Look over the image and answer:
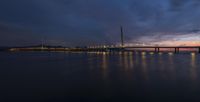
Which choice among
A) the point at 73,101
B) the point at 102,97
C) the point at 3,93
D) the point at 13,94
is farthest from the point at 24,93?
the point at 102,97

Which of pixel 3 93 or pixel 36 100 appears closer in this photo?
pixel 36 100

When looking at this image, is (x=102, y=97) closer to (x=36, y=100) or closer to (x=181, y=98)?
(x=36, y=100)

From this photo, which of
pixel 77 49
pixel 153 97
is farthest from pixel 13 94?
pixel 77 49

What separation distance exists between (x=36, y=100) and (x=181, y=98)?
17.8ft

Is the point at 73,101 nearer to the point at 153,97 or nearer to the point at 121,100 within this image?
the point at 121,100

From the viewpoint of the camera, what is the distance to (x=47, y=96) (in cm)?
727

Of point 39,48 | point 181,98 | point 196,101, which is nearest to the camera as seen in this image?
point 196,101

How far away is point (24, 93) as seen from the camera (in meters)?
7.80

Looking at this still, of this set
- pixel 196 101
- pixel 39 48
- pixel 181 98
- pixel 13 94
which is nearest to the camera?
pixel 196 101

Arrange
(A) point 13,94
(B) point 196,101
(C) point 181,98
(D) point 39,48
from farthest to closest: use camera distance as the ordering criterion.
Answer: (D) point 39,48 < (A) point 13,94 < (C) point 181,98 < (B) point 196,101

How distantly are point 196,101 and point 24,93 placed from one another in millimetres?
6795

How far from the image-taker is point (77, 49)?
143 meters

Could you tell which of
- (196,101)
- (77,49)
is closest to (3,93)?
(196,101)

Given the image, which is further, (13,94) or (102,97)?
(13,94)
